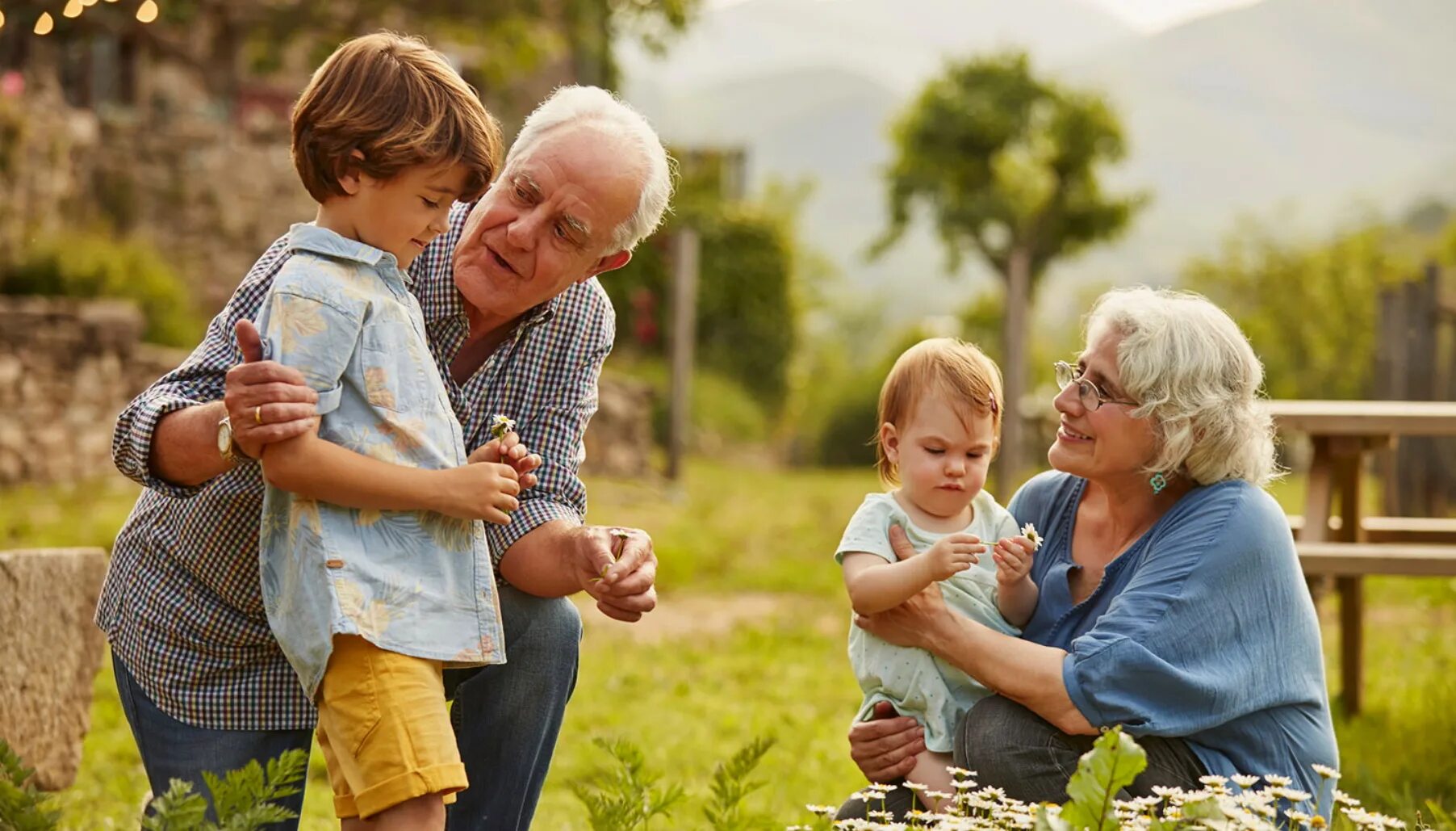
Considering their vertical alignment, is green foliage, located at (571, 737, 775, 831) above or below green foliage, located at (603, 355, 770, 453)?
above

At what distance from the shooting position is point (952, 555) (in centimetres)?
260

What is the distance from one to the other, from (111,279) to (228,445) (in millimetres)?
9447

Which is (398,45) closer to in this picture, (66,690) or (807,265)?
(66,690)

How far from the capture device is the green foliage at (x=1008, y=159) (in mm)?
20109

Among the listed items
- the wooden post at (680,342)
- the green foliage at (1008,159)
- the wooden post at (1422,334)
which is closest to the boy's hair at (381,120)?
the wooden post at (1422,334)

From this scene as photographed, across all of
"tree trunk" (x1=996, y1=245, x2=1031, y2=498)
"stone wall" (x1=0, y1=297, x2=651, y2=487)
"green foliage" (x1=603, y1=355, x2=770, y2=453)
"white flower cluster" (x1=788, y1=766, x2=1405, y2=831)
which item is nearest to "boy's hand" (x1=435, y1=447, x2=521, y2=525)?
"white flower cluster" (x1=788, y1=766, x2=1405, y2=831)

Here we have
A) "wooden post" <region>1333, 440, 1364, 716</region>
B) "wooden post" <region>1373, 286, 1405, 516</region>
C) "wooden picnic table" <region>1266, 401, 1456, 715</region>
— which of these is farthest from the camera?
"wooden post" <region>1373, 286, 1405, 516</region>

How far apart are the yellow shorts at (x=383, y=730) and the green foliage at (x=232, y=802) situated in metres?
0.09

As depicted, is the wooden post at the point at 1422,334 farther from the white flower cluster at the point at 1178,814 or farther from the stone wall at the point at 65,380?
the stone wall at the point at 65,380

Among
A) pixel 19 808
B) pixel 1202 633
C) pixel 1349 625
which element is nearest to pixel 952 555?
pixel 1202 633

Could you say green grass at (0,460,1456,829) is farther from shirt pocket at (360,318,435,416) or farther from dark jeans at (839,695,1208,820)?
shirt pocket at (360,318,435,416)

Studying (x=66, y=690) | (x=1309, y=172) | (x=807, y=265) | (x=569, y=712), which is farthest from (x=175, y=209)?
(x=1309, y=172)

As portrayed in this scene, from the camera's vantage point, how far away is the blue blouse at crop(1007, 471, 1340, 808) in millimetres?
2629

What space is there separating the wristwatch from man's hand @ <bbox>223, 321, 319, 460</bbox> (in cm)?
8
